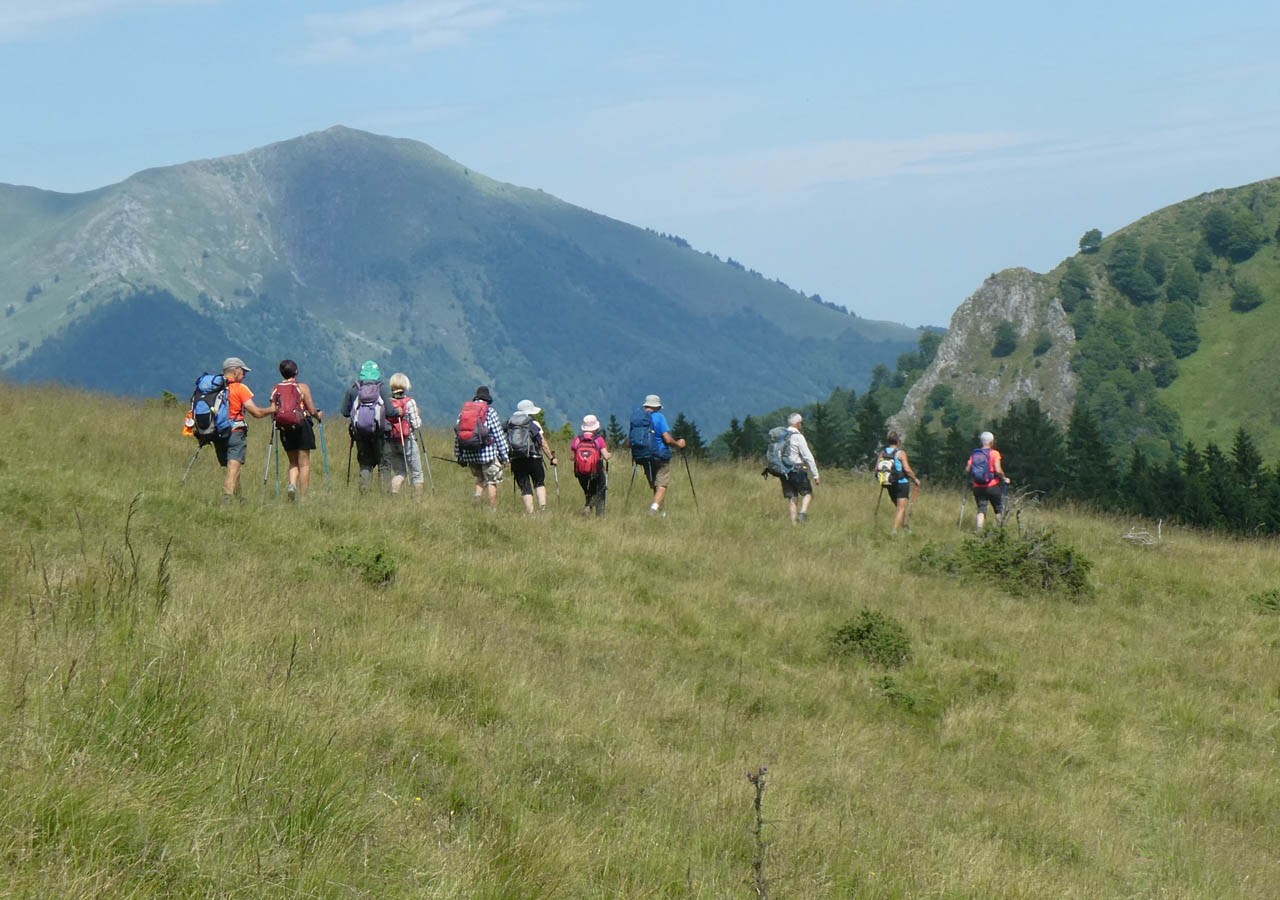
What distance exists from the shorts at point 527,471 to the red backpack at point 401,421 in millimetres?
1575

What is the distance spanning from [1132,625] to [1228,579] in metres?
4.30

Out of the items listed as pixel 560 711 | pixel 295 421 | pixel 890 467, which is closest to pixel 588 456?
pixel 295 421

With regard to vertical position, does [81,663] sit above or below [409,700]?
above

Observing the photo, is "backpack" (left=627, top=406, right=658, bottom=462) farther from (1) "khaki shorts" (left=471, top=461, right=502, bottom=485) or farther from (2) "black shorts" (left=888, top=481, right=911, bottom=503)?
(2) "black shorts" (left=888, top=481, right=911, bottom=503)

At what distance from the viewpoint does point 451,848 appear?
479 cm

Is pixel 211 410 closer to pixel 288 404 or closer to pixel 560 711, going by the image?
pixel 288 404

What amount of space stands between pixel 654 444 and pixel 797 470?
2.72 meters

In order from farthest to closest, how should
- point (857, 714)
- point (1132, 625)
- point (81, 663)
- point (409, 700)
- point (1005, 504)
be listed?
point (1005, 504) → point (1132, 625) → point (857, 714) → point (409, 700) → point (81, 663)

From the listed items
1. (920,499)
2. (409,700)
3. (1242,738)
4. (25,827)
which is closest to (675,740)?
(409,700)

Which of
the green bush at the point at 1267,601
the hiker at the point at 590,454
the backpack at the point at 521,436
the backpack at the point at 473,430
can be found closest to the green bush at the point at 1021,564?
the green bush at the point at 1267,601

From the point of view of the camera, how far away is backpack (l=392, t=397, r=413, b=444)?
1672cm

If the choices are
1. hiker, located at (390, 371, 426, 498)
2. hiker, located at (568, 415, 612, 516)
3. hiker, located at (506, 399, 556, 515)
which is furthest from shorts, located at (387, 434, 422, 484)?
hiker, located at (568, 415, 612, 516)

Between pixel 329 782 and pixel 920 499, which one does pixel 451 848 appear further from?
pixel 920 499

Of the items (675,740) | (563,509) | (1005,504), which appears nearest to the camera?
(675,740)
